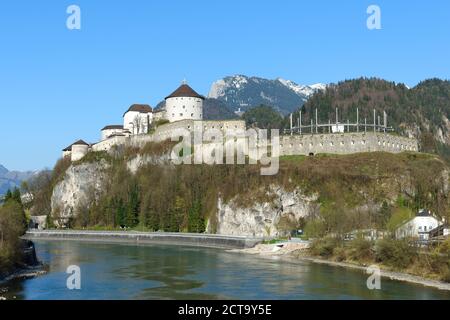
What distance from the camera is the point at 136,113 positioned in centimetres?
8081

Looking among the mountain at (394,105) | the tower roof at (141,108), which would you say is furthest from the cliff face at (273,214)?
the mountain at (394,105)

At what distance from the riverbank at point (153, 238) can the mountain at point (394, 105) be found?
5302cm

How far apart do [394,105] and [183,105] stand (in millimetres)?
62043

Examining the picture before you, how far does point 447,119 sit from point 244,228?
84407 millimetres

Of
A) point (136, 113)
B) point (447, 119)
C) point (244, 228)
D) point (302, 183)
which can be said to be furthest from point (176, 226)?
point (447, 119)

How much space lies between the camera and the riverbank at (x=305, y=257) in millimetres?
31394

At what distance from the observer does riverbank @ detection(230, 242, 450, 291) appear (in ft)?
103

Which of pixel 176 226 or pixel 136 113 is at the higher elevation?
pixel 136 113

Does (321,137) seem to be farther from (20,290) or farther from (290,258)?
(20,290)

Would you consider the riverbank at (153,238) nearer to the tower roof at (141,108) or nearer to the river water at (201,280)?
the river water at (201,280)

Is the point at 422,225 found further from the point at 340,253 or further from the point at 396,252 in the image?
the point at 396,252

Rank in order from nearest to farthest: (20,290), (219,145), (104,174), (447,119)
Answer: (20,290), (219,145), (104,174), (447,119)

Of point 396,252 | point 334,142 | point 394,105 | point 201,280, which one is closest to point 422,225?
point 396,252
